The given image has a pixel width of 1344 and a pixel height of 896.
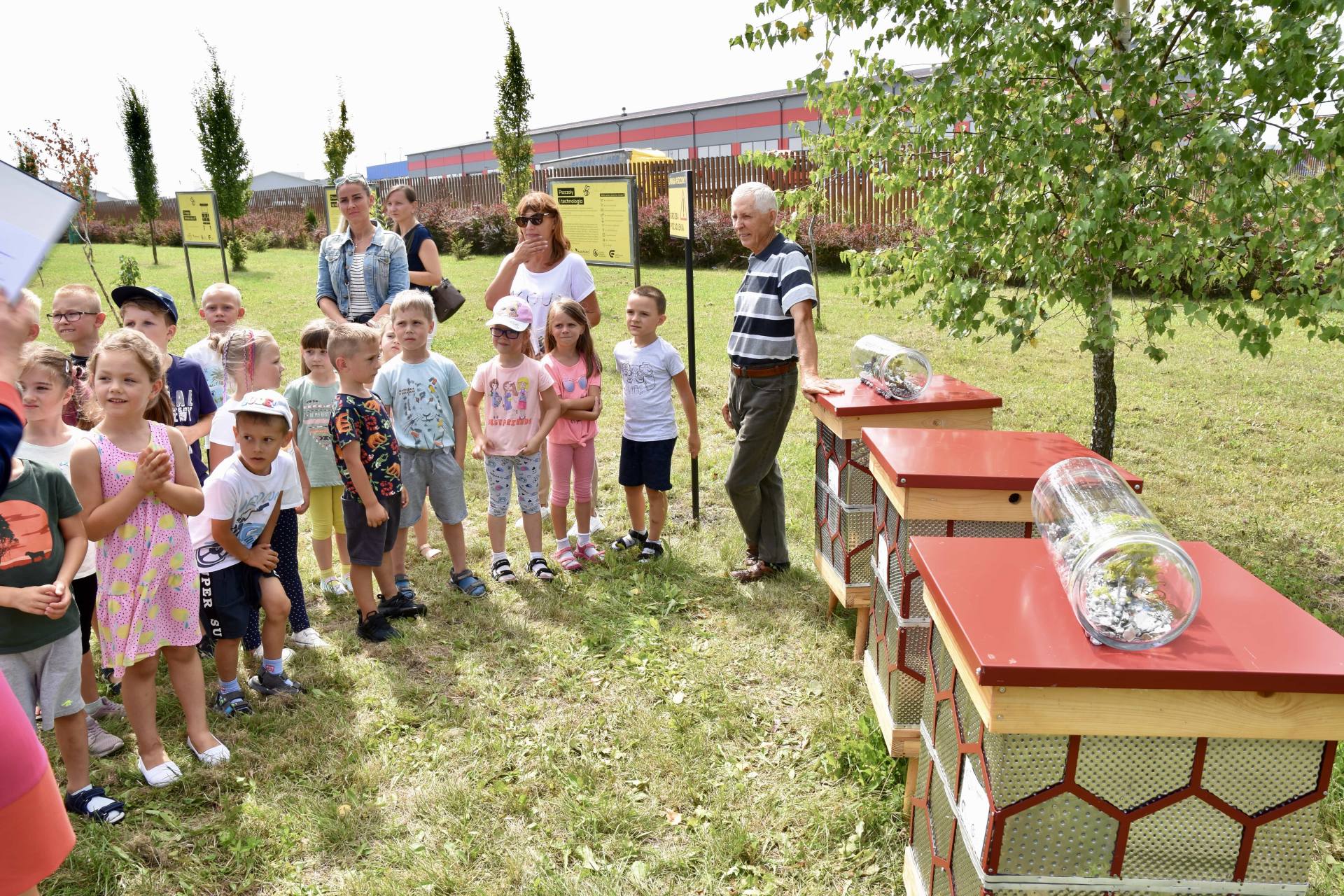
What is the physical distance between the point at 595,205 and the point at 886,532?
4540mm

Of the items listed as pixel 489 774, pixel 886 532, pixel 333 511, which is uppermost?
pixel 886 532

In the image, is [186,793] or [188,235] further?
[188,235]

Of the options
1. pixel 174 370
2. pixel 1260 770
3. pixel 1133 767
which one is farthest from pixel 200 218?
pixel 1260 770

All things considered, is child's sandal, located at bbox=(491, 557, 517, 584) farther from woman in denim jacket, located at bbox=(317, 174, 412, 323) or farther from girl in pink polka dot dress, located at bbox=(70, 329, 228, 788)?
girl in pink polka dot dress, located at bbox=(70, 329, 228, 788)

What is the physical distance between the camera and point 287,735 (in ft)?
11.8

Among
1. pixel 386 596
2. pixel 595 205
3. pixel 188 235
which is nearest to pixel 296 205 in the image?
pixel 188 235

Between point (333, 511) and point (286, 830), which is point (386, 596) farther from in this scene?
point (286, 830)

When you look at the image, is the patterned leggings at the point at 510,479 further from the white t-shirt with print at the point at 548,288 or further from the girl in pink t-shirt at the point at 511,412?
the white t-shirt with print at the point at 548,288

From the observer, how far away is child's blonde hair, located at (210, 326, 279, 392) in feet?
13.9

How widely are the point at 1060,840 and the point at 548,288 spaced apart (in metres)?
4.20

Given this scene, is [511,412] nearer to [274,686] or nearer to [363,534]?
[363,534]

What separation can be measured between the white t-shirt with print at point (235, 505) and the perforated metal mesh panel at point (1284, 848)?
3.49 meters

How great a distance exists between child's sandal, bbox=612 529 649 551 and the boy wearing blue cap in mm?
2337

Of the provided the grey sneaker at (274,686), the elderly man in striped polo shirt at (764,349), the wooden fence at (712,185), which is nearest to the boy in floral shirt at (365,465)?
the grey sneaker at (274,686)
